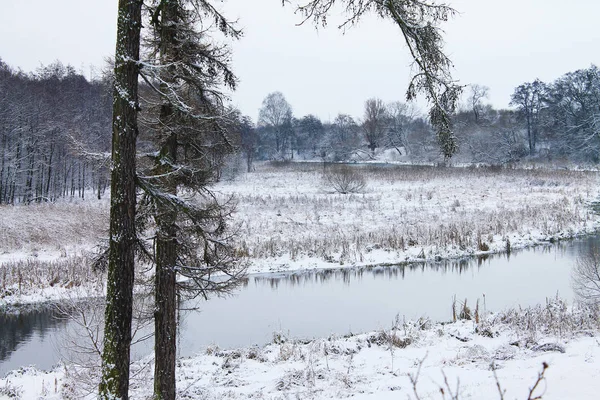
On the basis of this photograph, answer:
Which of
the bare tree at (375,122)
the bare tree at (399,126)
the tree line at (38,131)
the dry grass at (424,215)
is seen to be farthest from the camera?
the bare tree at (375,122)

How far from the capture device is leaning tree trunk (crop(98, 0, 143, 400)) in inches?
186

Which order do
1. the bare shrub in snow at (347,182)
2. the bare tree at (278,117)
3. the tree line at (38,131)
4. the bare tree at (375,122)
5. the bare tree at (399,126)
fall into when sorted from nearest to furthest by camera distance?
1. the bare shrub in snow at (347,182)
2. the tree line at (38,131)
3. the bare tree at (399,126)
4. the bare tree at (375,122)
5. the bare tree at (278,117)

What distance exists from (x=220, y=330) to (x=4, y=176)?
111ft

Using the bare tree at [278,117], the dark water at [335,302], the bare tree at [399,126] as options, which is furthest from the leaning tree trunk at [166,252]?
the bare tree at [278,117]

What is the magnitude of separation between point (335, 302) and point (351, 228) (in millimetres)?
9705

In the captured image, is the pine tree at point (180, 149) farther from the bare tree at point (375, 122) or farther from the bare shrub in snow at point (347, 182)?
the bare tree at point (375, 122)

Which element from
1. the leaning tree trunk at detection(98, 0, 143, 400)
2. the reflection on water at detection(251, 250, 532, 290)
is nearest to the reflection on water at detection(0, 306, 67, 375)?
the reflection on water at detection(251, 250, 532, 290)

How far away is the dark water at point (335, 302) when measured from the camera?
35.8ft

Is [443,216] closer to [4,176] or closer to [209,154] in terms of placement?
[209,154]

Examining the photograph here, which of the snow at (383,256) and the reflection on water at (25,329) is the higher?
the snow at (383,256)

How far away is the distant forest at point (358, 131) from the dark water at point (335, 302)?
11.2 metres

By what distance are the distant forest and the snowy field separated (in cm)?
397

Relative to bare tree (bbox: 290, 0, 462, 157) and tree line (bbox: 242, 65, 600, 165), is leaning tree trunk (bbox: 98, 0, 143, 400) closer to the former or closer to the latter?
bare tree (bbox: 290, 0, 462, 157)

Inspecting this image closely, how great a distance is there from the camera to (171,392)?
6555mm
